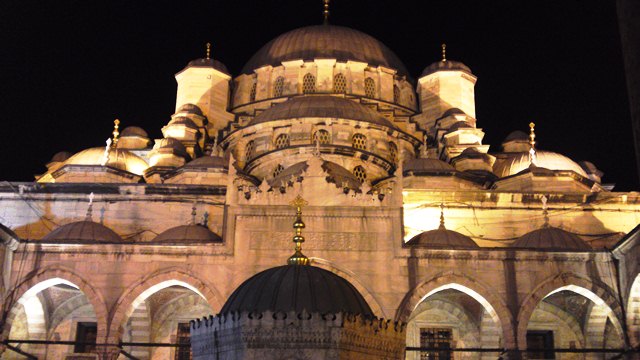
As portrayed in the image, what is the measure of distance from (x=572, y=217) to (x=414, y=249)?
347 inches

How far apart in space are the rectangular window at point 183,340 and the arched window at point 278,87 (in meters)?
16.1

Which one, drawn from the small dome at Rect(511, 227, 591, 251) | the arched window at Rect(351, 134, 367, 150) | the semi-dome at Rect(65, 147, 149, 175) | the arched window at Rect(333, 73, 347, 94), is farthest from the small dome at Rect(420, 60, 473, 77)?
the small dome at Rect(511, 227, 591, 251)

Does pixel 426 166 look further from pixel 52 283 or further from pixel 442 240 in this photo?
pixel 52 283

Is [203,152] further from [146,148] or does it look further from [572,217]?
[572,217]

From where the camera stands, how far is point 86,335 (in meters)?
28.4

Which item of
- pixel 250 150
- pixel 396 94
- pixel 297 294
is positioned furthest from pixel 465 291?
pixel 396 94

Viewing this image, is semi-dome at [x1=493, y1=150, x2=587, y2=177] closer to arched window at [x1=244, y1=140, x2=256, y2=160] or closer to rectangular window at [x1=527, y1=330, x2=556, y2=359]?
rectangular window at [x1=527, y1=330, x2=556, y2=359]

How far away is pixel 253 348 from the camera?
11234mm

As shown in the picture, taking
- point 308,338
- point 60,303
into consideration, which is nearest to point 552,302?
point 60,303

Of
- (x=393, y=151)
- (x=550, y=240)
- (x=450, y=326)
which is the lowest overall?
(x=450, y=326)

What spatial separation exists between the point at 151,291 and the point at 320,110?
42.4 ft

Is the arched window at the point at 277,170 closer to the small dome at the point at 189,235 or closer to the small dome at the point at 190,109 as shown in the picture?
the small dome at the point at 189,235

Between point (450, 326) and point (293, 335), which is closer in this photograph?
point (293, 335)

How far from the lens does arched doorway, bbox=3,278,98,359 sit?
27.2 metres
